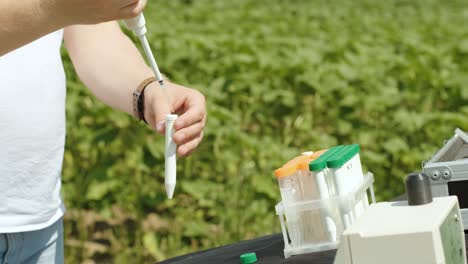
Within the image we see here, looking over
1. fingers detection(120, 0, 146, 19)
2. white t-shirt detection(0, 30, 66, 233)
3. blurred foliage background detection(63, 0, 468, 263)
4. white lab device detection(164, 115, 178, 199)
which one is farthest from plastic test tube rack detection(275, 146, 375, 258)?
blurred foliage background detection(63, 0, 468, 263)

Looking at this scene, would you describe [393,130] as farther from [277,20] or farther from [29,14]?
[277,20]

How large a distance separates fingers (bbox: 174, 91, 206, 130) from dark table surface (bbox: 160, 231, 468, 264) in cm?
27

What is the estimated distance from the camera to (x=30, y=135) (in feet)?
7.05

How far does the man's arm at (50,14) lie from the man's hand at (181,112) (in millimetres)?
372

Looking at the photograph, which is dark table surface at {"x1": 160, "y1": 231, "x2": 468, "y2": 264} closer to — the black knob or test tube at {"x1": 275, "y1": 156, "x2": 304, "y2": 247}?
test tube at {"x1": 275, "y1": 156, "x2": 304, "y2": 247}

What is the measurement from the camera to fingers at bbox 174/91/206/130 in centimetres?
200

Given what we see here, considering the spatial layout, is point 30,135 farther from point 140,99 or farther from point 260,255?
point 260,255

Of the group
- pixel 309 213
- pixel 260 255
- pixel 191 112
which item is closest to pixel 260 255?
pixel 260 255

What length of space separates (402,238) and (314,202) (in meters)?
0.39

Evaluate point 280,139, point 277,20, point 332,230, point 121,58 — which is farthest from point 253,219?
point 277,20

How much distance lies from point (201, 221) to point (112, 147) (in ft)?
1.64

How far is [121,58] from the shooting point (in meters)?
2.34

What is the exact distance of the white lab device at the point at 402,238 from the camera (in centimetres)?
147

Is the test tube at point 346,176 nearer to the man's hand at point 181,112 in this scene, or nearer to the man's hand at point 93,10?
the man's hand at point 181,112
